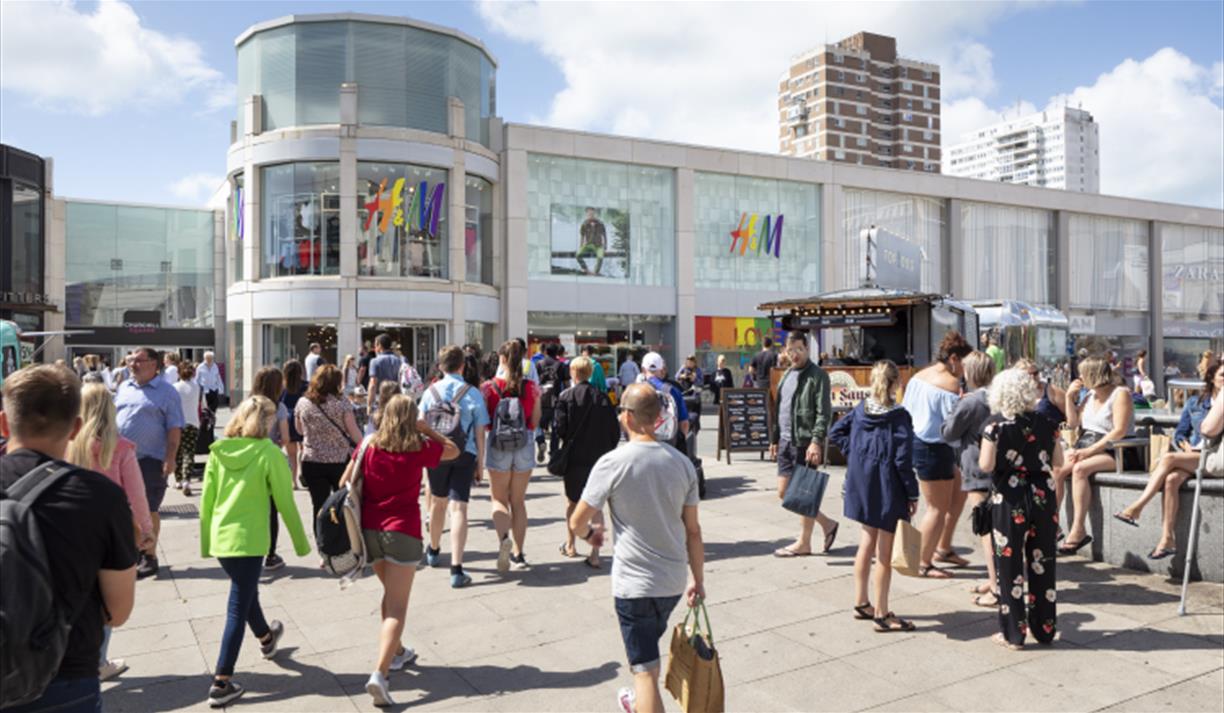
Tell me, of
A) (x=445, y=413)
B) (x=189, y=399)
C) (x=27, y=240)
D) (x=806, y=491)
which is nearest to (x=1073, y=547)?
(x=806, y=491)

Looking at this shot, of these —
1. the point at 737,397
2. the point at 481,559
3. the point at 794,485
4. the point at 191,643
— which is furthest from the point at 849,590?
the point at 737,397

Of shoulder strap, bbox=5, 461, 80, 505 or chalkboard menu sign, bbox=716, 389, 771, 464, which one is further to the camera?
chalkboard menu sign, bbox=716, 389, 771, 464

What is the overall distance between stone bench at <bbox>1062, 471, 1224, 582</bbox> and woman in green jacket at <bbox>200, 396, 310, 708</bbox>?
6544 mm

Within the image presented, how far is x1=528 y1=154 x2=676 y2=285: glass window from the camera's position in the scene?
Result: 30.9m

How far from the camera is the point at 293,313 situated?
2709 cm

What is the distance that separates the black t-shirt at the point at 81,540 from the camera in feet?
7.52

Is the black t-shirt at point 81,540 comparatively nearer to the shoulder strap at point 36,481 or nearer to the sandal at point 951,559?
the shoulder strap at point 36,481

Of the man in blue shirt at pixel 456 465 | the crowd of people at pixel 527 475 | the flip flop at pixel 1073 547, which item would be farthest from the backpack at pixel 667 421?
the flip flop at pixel 1073 547

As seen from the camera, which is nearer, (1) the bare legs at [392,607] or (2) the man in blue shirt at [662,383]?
(1) the bare legs at [392,607]

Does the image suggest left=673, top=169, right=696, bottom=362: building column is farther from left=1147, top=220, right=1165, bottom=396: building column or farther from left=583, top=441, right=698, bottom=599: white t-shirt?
left=583, top=441, right=698, bottom=599: white t-shirt

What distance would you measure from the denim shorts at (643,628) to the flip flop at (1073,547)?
5256mm

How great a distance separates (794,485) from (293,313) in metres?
23.1

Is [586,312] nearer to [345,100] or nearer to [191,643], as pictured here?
[345,100]

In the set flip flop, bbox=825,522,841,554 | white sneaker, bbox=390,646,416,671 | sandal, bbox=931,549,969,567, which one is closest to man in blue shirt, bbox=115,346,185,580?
white sneaker, bbox=390,646,416,671
